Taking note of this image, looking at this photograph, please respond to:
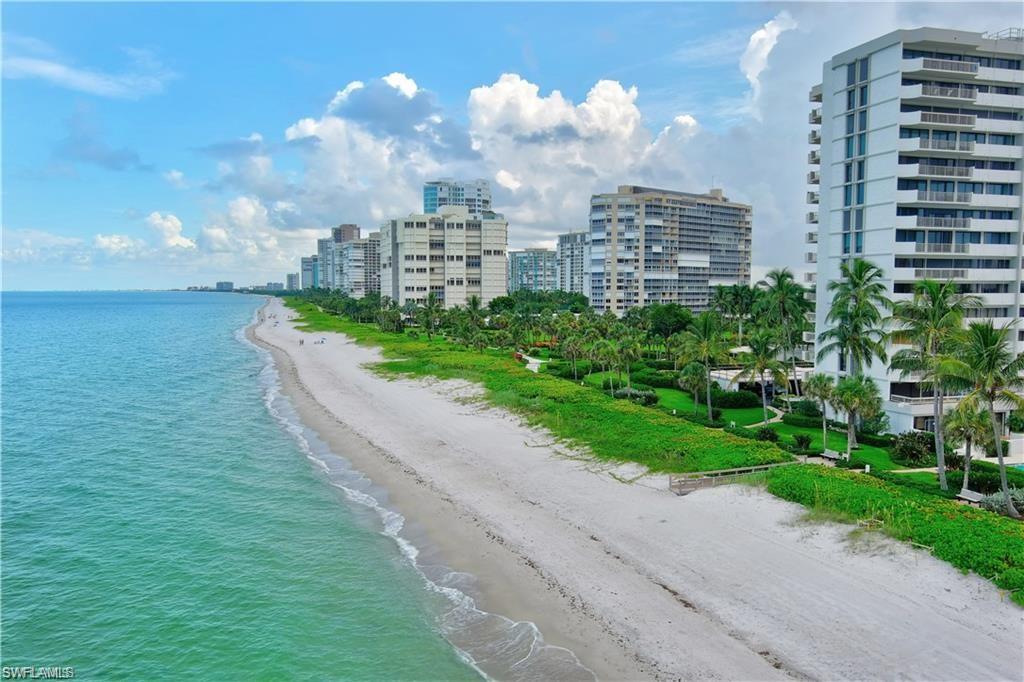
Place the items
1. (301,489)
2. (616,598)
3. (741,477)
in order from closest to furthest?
(616,598) < (741,477) < (301,489)

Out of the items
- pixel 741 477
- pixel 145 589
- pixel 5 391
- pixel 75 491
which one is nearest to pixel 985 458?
pixel 741 477

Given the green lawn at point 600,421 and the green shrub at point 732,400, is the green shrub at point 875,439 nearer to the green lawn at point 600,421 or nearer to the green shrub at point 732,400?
the green lawn at point 600,421

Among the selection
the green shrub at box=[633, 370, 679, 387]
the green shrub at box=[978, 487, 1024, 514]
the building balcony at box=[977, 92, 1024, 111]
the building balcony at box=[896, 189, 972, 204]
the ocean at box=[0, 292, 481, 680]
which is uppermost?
the building balcony at box=[977, 92, 1024, 111]

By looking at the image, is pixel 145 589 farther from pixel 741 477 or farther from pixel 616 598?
pixel 741 477

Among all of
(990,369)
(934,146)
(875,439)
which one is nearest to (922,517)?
(990,369)

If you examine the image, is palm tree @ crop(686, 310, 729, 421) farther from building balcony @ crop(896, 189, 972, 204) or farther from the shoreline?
the shoreline

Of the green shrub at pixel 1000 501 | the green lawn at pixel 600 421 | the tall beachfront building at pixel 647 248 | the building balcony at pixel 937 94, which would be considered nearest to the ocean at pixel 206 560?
the green lawn at pixel 600 421

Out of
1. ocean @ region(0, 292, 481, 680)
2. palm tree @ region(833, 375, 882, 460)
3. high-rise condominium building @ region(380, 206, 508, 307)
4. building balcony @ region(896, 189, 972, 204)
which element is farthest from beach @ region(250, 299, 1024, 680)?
high-rise condominium building @ region(380, 206, 508, 307)
